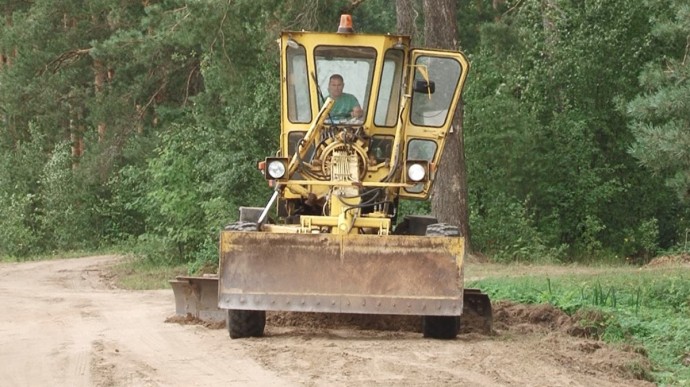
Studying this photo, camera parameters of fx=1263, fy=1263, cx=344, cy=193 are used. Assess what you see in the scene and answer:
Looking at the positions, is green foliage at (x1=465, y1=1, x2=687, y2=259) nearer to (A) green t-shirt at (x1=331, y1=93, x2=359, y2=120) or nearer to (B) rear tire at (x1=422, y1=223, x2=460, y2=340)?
(A) green t-shirt at (x1=331, y1=93, x2=359, y2=120)

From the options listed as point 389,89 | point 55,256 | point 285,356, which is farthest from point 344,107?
point 55,256

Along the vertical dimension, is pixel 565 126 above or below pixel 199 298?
above

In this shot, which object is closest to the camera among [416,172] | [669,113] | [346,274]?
[346,274]

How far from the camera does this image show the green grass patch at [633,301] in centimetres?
1177

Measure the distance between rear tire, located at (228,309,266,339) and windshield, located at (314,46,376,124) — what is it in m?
2.30

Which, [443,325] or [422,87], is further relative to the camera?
[422,87]

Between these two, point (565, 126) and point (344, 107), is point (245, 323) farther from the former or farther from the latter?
point (565, 126)

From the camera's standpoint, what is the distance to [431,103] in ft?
43.7

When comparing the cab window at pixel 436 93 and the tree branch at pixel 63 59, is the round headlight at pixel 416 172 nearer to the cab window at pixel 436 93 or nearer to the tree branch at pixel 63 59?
the cab window at pixel 436 93

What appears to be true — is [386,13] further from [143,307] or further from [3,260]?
[143,307]

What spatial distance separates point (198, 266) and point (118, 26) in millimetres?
15007

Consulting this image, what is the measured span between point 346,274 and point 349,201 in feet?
3.66

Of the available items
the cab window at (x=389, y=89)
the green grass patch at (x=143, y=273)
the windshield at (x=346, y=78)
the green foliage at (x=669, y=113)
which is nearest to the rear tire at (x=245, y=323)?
the windshield at (x=346, y=78)

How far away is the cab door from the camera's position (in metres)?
13.1
